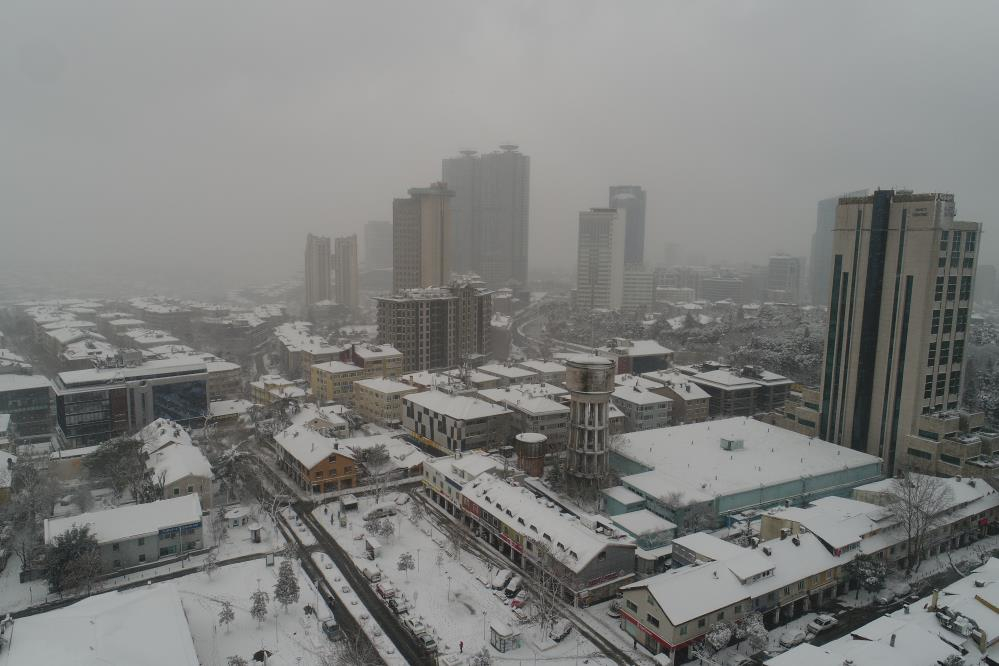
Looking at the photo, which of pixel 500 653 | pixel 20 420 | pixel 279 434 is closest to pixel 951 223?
pixel 500 653

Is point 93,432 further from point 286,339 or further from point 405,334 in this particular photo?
point 286,339

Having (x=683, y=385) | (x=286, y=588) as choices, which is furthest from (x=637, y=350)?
(x=286, y=588)

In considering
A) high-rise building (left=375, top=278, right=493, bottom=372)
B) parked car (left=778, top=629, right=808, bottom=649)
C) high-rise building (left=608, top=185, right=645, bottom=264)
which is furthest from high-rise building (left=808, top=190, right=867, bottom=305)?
parked car (left=778, top=629, right=808, bottom=649)

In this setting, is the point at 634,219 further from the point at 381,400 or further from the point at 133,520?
the point at 133,520

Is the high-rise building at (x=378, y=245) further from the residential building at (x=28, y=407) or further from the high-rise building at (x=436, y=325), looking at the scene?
the residential building at (x=28, y=407)

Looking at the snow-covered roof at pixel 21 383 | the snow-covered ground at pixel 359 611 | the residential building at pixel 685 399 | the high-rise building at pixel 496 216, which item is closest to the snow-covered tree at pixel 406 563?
the snow-covered ground at pixel 359 611
